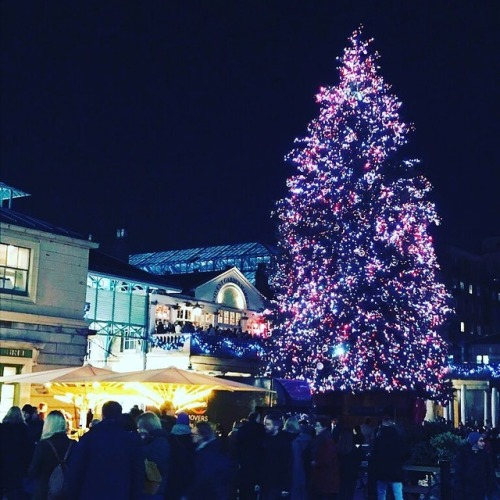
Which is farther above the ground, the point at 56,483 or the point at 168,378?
the point at 168,378

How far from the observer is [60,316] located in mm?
26172

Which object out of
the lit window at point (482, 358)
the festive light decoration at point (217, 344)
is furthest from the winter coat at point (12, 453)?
the lit window at point (482, 358)

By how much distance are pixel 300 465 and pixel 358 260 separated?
757 inches

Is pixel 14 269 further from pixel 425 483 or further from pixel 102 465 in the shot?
pixel 102 465

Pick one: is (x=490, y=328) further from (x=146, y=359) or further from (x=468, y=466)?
(x=468, y=466)

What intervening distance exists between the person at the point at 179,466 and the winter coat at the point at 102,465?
2.57 m

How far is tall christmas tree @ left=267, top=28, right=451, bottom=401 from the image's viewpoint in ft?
102

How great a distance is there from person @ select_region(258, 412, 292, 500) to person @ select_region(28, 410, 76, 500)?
401 cm

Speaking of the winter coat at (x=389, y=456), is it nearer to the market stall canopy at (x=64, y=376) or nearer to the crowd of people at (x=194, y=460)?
the crowd of people at (x=194, y=460)

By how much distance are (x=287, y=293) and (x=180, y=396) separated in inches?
521

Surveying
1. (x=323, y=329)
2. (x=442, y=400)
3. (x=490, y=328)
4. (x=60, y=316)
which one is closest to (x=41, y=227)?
(x=60, y=316)

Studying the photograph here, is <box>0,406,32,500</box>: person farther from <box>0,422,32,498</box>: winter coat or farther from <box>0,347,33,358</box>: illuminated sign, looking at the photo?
<box>0,347,33,358</box>: illuminated sign

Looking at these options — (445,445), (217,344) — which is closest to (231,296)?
(217,344)

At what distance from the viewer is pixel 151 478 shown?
8664mm
